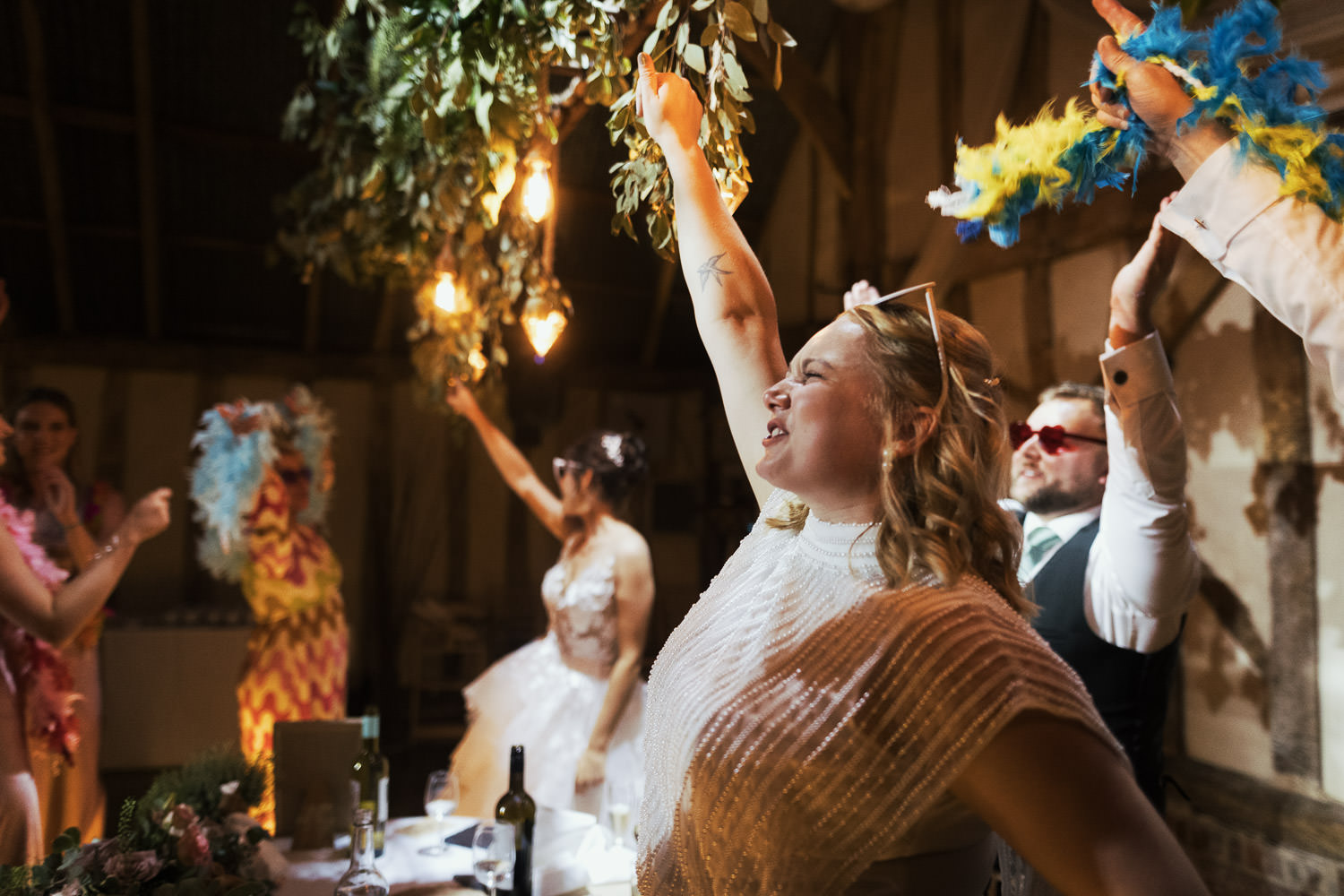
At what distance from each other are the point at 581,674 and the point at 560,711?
0.52 ft

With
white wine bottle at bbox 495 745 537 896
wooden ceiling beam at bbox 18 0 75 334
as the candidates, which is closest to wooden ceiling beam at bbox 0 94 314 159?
wooden ceiling beam at bbox 18 0 75 334

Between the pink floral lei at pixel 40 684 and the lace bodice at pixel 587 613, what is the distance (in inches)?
60.6

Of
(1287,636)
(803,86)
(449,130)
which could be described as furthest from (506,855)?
(803,86)

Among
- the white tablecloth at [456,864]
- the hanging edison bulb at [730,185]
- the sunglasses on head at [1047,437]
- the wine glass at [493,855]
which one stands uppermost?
the hanging edison bulb at [730,185]

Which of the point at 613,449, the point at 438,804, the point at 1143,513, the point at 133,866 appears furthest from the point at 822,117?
the point at 133,866

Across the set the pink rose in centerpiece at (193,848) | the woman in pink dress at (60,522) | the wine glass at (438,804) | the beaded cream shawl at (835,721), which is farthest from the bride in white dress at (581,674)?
the beaded cream shawl at (835,721)

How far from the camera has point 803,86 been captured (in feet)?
16.1

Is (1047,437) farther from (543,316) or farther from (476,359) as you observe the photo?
(476,359)

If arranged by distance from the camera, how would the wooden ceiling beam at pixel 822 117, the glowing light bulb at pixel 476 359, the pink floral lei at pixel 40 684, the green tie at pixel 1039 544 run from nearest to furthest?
1. the green tie at pixel 1039 544
2. the pink floral lei at pixel 40 684
3. the glowing light bulb at pixel 476 359
4. the wooden ceiling beam at pixel 822 117

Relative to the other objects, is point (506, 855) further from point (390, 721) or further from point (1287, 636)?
point (390, 721)

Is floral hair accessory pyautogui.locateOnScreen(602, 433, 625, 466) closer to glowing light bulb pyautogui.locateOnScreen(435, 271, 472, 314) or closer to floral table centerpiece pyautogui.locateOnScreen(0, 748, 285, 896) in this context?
glowing light bulb pyautogui.locateOnScreen(435, 271, 472, 314)

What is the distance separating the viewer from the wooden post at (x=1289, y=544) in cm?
322

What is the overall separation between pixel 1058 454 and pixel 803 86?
10.8 feet

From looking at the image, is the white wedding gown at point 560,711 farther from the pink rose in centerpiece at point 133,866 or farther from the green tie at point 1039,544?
the pink rose in centerpiece at point 133,866
